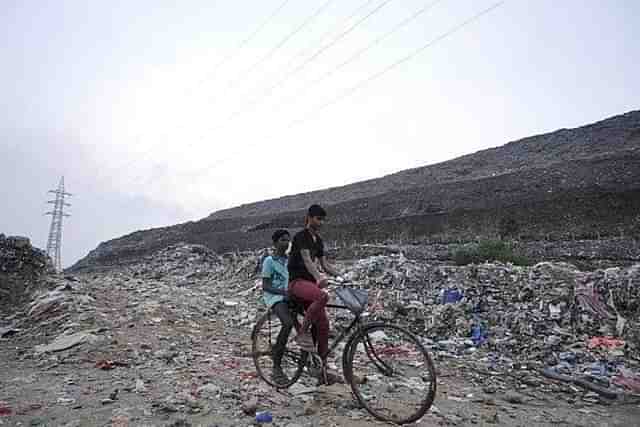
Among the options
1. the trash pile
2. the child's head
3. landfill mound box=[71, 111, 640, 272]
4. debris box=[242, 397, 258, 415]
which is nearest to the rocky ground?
debris box=[242, 397, 258, 415]

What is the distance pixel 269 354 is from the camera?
465 centimetres

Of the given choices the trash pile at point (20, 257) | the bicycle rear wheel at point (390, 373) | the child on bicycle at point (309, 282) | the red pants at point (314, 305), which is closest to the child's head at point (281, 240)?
the child on bicycle at point (309, 282)

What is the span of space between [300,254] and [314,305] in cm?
46

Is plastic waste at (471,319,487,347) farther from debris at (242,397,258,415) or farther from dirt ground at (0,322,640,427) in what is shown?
debris at (242,397,258,415)

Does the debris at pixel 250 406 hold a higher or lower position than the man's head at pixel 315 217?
lower

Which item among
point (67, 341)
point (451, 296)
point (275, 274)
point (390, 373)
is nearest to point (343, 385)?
point (390, 373)

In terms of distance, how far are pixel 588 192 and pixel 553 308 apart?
15.3m

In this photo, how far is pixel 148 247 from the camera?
35.8 m

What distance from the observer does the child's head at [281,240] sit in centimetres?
436

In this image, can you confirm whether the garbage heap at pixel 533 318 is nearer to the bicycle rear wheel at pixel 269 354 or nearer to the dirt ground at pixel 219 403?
the dirt ground at pixel 219 403

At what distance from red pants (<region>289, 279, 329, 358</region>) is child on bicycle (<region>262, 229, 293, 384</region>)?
24 centimetres

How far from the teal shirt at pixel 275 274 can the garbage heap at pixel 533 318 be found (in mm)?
2895

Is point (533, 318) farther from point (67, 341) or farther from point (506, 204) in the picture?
point (506, 204)

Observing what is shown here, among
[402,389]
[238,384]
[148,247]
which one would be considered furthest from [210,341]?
[148,247]
